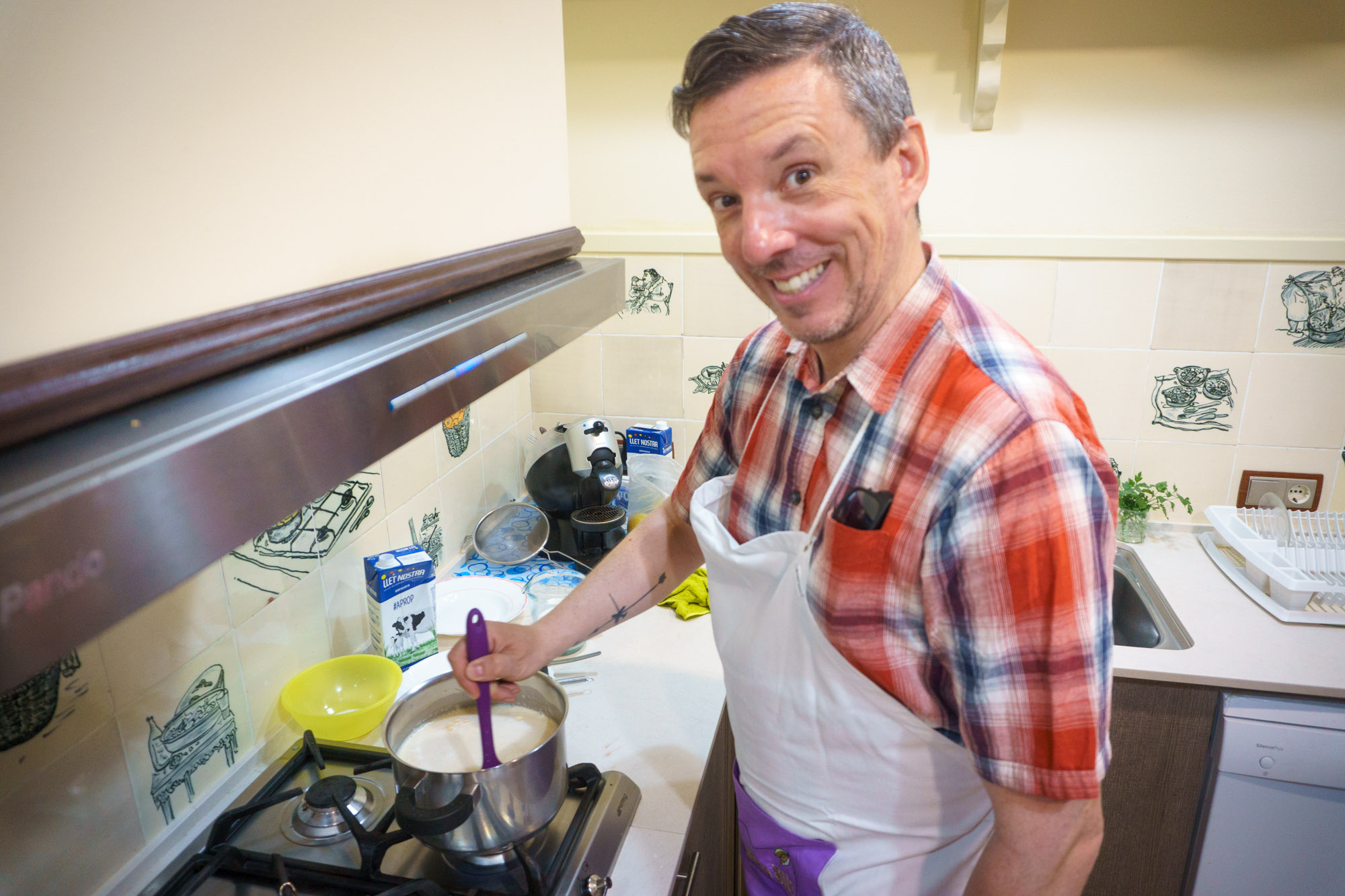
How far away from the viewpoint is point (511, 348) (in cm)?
72

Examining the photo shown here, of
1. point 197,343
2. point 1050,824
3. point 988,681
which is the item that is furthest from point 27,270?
point 1050,824

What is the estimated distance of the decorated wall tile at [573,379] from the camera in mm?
2066

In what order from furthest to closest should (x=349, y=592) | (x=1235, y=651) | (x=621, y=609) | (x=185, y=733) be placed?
(x=1235, y=651)
(x=349, y=592)
(x=621, y=609)
(x=185, y=733)

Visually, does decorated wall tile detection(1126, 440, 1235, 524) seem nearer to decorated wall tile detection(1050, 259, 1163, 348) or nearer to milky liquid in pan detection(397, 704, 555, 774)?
decorated wall tile detection(1050, 259, 1163, 348)

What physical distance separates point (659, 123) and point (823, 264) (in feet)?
4.15

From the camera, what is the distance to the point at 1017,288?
184 centimetres

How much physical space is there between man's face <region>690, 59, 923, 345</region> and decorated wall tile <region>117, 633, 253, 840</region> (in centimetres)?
88

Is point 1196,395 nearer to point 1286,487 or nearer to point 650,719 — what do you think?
point 1286,487

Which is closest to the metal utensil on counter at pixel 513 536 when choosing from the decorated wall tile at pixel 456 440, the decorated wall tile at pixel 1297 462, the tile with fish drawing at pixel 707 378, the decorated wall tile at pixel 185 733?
the decorated wall tile at pixel 456 440

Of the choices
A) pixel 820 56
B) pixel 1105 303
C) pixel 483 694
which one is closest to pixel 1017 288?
pixel 1105 303

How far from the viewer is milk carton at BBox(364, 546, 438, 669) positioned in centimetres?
128

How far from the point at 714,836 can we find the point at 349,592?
2.43ft

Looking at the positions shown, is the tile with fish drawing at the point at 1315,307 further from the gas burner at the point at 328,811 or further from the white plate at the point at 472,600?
the gas burner at the point at 328,811

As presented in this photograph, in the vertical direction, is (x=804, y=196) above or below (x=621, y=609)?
above
